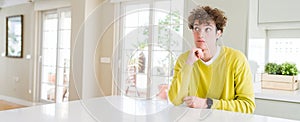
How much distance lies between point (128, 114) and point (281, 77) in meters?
1.80

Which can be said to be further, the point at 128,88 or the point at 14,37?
the point at 14,37

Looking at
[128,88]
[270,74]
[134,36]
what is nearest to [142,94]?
[128,88]

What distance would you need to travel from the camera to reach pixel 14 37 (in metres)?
5.55

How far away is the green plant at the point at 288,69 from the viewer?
93.4 inches

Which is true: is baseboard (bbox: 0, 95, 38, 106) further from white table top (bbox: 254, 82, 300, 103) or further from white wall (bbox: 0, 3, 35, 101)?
white table top (bbox: 254, 82, 300, 103)

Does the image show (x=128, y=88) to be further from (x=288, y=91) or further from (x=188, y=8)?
(x=288, y=91)

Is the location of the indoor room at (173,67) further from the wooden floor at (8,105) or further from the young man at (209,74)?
the wooden floor at (8,105)

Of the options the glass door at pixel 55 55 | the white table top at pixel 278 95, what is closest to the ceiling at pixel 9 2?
the glass door at pixel 55 55

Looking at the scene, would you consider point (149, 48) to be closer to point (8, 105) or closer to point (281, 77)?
point (281, 77)

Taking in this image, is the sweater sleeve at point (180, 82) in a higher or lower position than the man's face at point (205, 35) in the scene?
lower

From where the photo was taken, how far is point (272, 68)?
2.48m

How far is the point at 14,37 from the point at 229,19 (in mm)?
4702

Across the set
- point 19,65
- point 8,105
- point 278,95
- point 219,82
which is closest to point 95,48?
point 219,82

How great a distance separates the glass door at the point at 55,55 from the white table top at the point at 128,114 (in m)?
3.42
